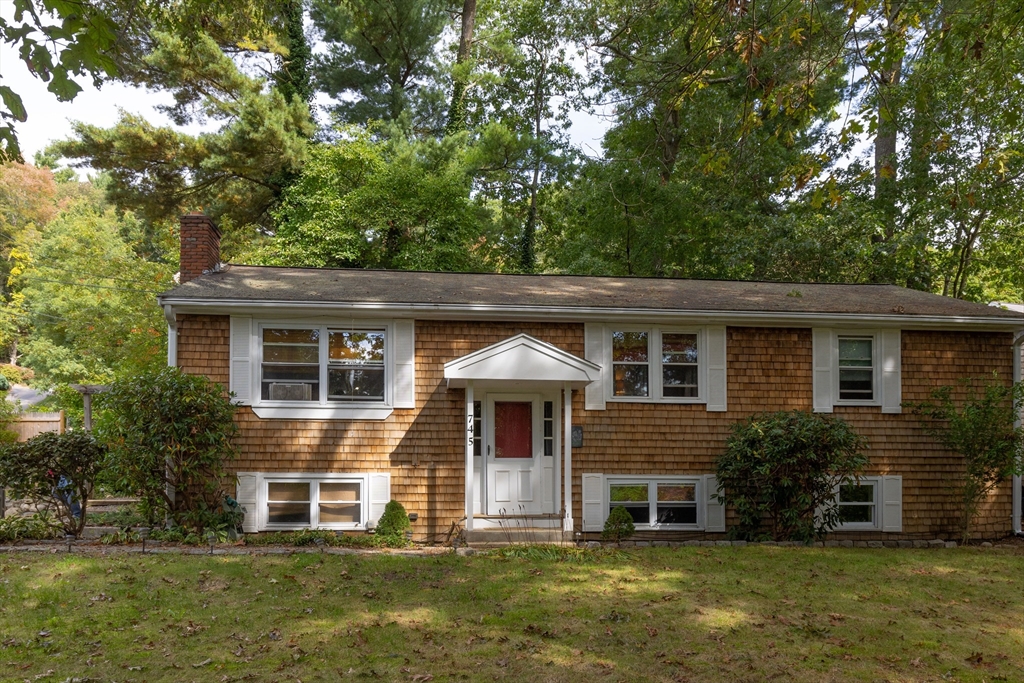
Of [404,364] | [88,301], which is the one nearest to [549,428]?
[404,364]

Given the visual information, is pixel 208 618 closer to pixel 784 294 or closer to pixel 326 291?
pixel 326 291

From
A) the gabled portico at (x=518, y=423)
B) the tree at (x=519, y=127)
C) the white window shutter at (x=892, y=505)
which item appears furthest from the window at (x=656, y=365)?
the tree at (x=519, y=127)

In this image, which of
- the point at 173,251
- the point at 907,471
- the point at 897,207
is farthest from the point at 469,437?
the point at 173,251

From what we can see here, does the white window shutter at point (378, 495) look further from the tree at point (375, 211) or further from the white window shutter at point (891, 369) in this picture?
the tree at point (375, 211)

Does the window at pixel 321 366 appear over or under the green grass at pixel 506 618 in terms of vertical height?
over

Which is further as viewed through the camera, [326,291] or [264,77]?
[264,77]

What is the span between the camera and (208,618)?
6855 millimetres

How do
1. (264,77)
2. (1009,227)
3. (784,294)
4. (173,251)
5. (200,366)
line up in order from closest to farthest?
(200,366)
(784,294)
(1009,227)
(264,77)
(173,251)

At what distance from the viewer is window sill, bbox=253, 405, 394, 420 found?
36.3 ft

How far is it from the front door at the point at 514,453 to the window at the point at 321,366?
1.82m

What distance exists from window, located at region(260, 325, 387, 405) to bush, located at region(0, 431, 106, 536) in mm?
2444

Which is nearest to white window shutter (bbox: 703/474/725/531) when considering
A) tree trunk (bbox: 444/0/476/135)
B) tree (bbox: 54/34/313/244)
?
tree (bbox: 54/34/313/244)

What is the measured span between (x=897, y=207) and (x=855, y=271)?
2.51 meters

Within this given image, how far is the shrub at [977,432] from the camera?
11188 millimetres
